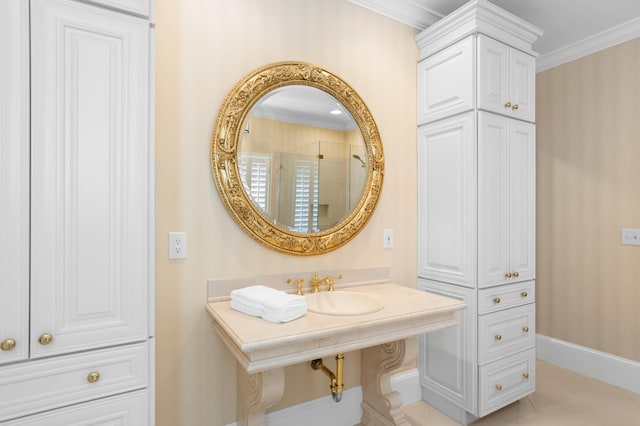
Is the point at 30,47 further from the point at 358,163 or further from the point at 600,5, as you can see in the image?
the point at 600,5

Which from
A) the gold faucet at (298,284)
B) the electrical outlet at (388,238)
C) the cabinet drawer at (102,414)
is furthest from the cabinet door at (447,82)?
the cabinet drawer at (102,414)

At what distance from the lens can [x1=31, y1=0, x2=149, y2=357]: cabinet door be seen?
3.22 feet

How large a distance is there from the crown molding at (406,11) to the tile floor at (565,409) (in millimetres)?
2576

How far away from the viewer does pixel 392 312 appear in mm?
1546

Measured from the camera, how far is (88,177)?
1.04m

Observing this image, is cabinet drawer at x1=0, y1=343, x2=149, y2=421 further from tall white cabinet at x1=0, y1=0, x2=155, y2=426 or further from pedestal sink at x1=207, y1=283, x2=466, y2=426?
pedestal sink at x1=207, y1=283, x2=466, y2=426

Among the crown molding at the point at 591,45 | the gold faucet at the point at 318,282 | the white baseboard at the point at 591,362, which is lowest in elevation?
the white baseboard at the point at 591,362

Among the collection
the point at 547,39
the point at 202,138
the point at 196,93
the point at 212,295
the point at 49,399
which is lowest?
the point at 49,399

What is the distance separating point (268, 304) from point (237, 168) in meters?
0.72

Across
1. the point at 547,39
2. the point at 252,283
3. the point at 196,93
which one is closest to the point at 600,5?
the point at 547,39

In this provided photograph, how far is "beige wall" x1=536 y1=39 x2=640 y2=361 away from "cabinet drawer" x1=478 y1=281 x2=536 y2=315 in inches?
33.3

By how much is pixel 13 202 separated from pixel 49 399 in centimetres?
57

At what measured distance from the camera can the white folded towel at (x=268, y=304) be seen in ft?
4.53

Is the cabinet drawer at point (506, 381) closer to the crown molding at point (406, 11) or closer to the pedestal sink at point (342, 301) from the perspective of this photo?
the pedestal sink at point (342, 301)
